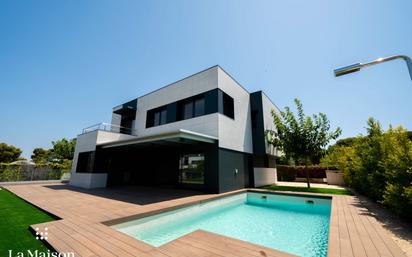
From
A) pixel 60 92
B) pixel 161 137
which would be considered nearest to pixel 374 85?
pixel 161 137

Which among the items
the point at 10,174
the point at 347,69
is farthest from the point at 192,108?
the point at 10,174

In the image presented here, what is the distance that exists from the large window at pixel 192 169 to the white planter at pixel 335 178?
14.2m

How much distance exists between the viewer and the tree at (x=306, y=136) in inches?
510

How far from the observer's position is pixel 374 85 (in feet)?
26.5

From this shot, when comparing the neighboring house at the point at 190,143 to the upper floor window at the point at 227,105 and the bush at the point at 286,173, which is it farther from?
the bush at the point at 286,173

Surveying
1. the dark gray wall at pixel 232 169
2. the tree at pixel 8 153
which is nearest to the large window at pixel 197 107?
the dark gray wall at pixel 232 169

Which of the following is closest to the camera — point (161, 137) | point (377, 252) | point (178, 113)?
point (377, 252)

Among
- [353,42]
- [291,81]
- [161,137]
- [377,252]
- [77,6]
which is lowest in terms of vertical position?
[377,252]

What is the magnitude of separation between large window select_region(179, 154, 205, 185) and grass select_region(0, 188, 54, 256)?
23.5 ft

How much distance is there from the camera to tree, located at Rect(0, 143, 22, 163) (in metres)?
32.6

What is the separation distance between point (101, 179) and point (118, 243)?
10.6 m

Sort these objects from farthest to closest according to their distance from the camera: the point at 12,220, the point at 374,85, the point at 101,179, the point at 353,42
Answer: the point at 101,179
the point at 374,85
the point at 353,42
the point at 12,220

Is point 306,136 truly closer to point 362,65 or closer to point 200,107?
point 200,107

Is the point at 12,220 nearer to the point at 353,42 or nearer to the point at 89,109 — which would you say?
the point at 353,42
